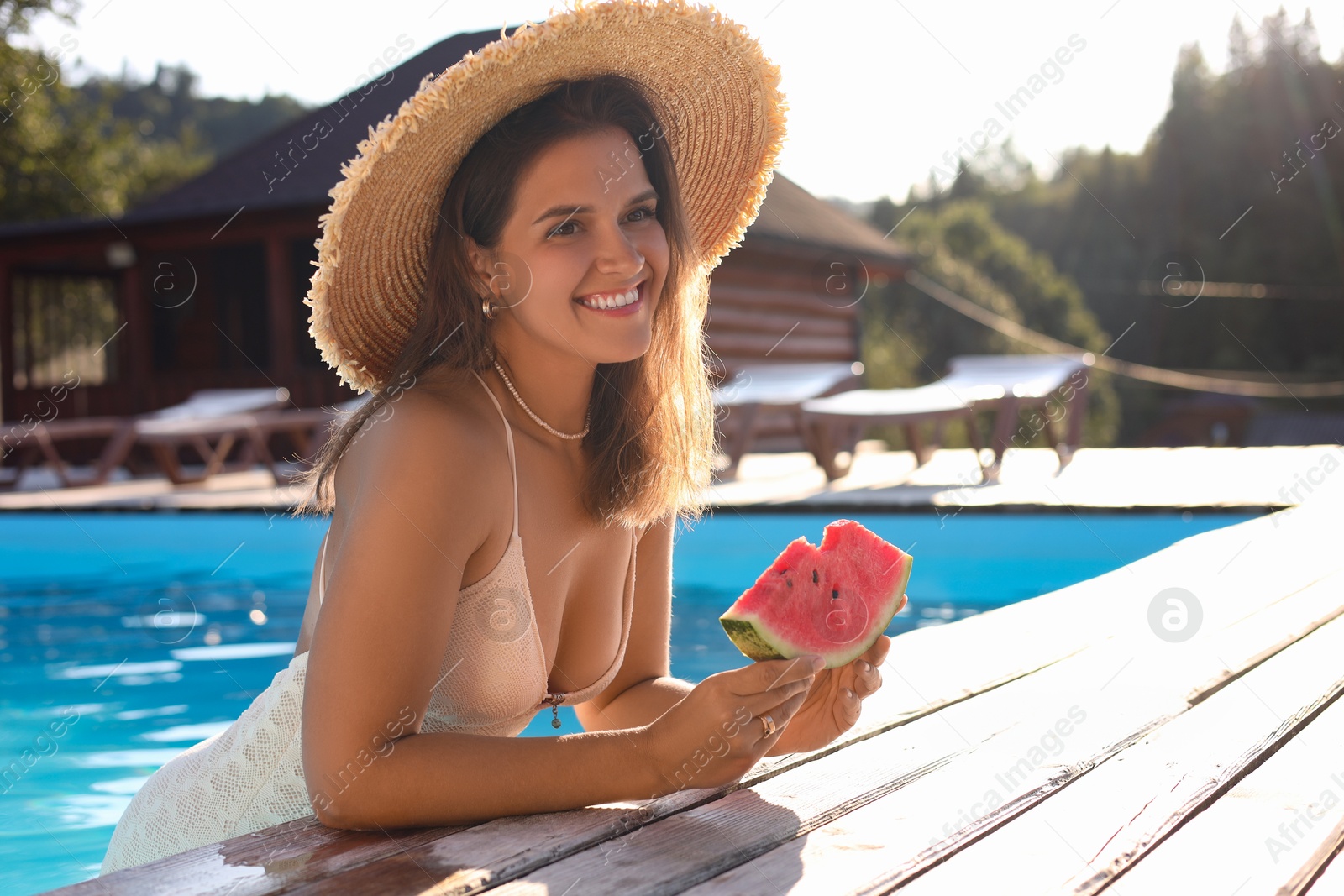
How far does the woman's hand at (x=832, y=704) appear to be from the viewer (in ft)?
5.66

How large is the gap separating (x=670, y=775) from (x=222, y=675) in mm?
4104

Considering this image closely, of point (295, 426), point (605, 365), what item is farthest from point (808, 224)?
point (605, 365)

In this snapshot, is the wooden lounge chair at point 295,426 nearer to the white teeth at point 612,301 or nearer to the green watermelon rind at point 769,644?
the white teeth at point 612,301

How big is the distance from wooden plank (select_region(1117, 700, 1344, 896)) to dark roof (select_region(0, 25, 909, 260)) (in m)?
10.2

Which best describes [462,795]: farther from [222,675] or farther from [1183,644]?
[222,675]

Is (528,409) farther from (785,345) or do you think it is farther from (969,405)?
(785,345)

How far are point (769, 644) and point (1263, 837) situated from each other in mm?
674

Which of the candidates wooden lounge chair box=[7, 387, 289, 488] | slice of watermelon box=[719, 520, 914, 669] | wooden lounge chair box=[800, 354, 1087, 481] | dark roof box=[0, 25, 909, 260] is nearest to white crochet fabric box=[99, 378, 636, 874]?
slice of watermelon box=[719, 520, 914, 669]

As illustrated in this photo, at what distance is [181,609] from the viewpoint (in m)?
6.36

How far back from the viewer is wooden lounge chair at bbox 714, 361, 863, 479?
959 cm

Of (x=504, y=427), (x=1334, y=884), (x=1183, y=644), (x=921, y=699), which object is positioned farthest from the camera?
(x=1183, y=644)

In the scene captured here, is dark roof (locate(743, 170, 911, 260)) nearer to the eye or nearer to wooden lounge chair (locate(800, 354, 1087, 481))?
wooden lounge chair (locate(800, 354, 1087, 481))

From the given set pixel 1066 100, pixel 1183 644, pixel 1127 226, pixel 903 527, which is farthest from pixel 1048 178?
pixel 1183 644

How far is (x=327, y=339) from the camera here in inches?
78.7
